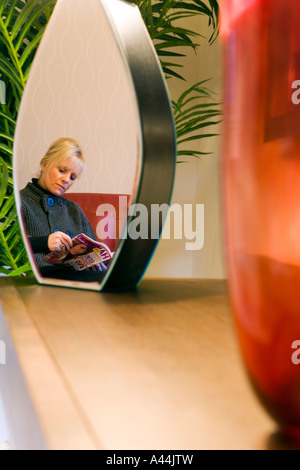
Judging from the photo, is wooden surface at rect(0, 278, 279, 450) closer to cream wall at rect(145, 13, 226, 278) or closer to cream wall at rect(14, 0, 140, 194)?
cream wall at rect(14, 0, 140, 194)

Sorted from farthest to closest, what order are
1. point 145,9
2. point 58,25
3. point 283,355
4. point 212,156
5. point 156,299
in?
point 212,156, point 145,9, point 58,25, point 156,299, point 283,355

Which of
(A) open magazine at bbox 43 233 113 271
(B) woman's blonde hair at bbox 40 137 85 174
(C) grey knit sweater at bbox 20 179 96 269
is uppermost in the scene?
(B) woman's blonde hair at bbox 40 137 85 174

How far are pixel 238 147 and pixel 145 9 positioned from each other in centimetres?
172

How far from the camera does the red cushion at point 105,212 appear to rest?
459mm

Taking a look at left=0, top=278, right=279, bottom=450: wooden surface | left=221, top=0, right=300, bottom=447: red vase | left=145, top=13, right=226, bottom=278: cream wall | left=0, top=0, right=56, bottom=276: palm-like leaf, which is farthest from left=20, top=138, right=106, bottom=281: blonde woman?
left=145, top=13, right=226, bottom=278: cream wall

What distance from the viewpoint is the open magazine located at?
48 centimetres

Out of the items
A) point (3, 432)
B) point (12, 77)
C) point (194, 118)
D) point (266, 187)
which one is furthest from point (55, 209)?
point (194, 118)

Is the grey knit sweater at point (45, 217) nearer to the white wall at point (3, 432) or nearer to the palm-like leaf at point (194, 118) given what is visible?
the white wall at point (3, 432)

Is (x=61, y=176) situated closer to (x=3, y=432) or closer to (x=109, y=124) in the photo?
(x=109, y=124)

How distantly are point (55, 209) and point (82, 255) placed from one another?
6cm

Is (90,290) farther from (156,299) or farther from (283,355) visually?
(283,355)

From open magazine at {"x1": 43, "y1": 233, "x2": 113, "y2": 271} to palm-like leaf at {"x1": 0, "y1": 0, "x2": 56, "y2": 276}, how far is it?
88 centimetres

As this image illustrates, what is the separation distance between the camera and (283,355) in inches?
5.6
